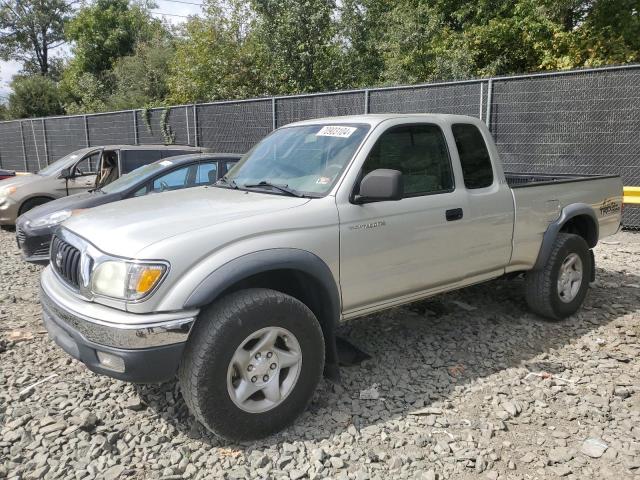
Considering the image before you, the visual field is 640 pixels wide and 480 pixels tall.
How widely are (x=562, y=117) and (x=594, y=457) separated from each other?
7.19 m

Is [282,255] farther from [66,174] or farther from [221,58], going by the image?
[221,58]

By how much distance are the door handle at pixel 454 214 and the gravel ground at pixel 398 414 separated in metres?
1.16

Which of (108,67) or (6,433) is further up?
(108,67)

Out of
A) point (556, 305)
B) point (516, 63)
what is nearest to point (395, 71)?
point (516, 63)

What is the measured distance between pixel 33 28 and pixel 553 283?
5680 centimetres

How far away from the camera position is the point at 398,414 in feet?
11.4

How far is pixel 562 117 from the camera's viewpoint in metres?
8.91

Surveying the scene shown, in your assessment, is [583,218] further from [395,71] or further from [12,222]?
[395,71]

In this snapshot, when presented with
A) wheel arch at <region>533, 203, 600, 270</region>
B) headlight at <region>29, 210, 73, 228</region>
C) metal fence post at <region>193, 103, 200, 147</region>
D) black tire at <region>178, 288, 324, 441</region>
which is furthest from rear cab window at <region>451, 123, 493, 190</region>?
metal fence post at <region>193, 103, 200, 147</region>

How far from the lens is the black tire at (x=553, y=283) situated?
4852 mm

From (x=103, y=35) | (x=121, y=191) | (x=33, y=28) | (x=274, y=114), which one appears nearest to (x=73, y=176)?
(x=121, y=191)

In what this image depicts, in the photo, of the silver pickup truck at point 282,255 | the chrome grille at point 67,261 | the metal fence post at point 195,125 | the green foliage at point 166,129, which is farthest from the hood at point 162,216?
the green foliage at point 166,129

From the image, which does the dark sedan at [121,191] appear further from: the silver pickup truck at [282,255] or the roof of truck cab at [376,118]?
the roof of truck cab at [376,118]

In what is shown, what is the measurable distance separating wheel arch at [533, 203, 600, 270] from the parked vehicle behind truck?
20.3 feet
